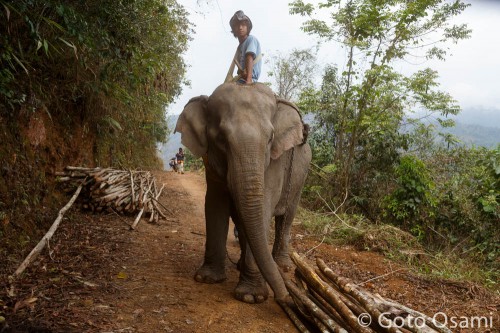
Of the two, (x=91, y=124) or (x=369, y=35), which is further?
(x=369, y=35)

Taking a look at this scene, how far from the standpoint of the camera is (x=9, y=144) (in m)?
5.70

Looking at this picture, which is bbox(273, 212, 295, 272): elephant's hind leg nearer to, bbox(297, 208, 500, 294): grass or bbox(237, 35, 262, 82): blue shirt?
bbox(297, 208, 500, 294): grass

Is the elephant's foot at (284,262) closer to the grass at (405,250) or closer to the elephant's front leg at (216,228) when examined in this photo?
the elephant's front leg at (216,228)

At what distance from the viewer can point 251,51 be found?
533 centimetres

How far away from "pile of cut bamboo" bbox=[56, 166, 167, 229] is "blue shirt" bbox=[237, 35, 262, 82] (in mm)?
3748

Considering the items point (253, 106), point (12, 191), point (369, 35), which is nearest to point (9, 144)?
point (12, 191)

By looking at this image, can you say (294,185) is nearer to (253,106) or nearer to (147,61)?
(253,106)

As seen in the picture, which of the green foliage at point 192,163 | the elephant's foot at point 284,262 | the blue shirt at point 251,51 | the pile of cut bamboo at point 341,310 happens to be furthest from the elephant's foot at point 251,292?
the green foliage at point 192,163

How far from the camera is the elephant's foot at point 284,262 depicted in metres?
6.44

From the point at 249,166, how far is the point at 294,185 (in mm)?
2312

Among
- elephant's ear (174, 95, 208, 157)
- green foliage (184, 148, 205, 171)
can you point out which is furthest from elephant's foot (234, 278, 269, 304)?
green foliage (184, 148, 205, 171)

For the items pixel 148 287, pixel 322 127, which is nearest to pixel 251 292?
pixel 148 287

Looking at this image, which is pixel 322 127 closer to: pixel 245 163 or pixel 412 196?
pixel 412 196

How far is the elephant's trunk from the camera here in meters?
4.26
